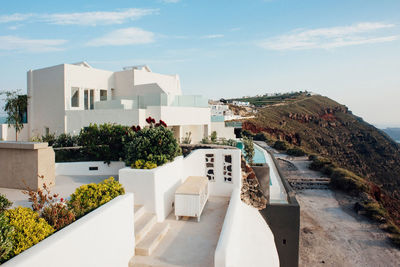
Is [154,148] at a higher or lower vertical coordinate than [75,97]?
lower

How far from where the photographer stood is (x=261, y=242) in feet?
21.6

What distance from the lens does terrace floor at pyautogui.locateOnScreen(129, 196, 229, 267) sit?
13.3 feet

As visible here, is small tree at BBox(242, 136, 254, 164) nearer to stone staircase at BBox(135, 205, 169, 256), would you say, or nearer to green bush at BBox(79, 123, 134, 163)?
green bush at BBox(79, 123, 134, 163)

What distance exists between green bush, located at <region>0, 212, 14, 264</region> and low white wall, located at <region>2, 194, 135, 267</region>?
10.3 inches

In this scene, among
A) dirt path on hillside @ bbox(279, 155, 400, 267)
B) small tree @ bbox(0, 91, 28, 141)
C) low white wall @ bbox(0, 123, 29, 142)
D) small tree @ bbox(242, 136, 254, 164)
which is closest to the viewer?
dirt path on hillside @ bbox(279, 155, 400, 267)

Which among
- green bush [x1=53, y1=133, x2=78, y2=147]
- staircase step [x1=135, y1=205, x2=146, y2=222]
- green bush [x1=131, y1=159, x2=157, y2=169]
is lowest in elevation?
staircase step [x1=135, y1=205, x2=146, y2=222]

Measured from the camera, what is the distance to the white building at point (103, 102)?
13.6 m

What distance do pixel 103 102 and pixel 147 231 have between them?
10751 mm

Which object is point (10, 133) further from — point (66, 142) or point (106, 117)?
point (66, 142)

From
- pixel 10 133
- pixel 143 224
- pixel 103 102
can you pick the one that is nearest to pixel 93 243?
pixel 143 224

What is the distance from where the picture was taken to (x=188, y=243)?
4.62 meters

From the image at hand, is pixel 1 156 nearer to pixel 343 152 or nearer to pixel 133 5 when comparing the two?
pixel 133 5

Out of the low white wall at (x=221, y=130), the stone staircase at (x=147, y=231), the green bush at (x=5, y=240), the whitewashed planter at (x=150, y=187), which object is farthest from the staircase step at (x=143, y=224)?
the low white wall at (x=221, y=130)

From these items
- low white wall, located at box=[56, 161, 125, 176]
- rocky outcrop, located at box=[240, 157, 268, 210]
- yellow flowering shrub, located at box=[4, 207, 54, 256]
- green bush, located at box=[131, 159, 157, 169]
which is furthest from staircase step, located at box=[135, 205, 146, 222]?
rocky outcrop, located at box=[240, 157, 268, 210]
